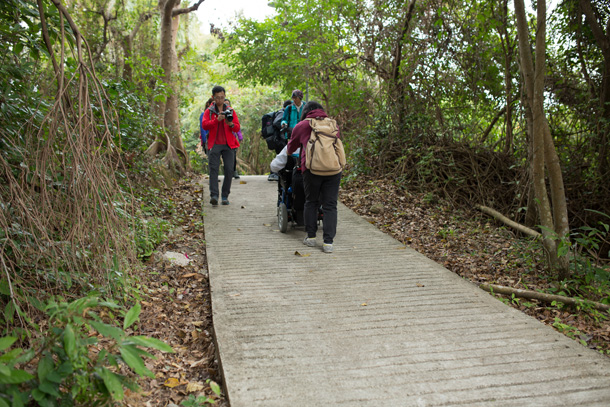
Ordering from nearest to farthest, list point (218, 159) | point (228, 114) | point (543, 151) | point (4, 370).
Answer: point (4, 370) → point (543, 151) → point (228, 114) → point (218, 159)

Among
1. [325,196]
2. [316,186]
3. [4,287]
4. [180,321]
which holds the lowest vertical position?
[180,321]

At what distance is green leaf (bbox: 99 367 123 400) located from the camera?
2.51 m

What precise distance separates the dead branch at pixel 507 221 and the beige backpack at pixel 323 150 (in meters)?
3.16

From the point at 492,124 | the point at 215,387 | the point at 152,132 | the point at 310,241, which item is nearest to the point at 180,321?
the point at 215,387

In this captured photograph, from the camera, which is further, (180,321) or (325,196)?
(325,196)

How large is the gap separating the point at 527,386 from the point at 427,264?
110 inches

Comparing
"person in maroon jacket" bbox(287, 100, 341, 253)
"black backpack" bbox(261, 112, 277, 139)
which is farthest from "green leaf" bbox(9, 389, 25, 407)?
"black backpack" bbox(261, 112, 277, 139)

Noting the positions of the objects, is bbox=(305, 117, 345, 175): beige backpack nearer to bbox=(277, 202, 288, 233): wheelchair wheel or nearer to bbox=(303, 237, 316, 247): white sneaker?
bbox=(303, 237, 316, 247): white sneaker

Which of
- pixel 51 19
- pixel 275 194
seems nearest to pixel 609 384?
pixel 51 19

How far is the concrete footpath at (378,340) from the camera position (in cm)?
321

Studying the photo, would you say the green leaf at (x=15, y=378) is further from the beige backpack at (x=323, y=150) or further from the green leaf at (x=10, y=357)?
the beige backpack at (x=323, y=150)

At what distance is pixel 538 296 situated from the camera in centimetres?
508

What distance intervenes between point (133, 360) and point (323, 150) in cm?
409

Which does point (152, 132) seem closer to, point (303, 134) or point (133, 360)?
point (303, 134)
